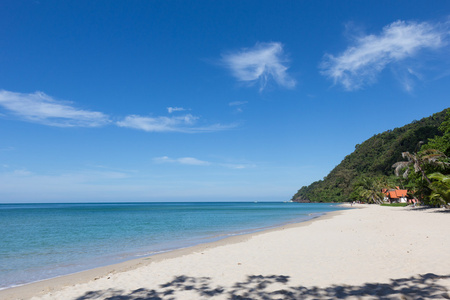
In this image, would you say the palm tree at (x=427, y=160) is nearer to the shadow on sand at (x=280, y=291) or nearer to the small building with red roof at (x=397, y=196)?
the shadow on sand at (x=280, y=291)

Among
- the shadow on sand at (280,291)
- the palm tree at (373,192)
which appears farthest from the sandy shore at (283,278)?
the palm tree at (373,192)

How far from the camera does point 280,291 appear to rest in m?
6.75

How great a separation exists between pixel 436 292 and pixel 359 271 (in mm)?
2398

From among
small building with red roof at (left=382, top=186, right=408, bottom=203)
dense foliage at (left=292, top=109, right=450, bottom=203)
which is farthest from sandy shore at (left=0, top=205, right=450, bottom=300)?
small building with red roof at (left=382, top=186, right=408, bottom=203)

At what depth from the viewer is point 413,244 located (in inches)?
481

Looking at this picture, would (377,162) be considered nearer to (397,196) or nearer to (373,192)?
(373,192)

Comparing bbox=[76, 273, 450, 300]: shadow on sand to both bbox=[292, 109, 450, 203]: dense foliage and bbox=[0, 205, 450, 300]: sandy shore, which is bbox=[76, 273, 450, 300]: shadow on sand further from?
bbox=[292, 109, 450, 203]: dense foliage

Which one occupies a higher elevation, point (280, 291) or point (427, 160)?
point (427, 160)

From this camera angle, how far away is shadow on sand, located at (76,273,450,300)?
6108mm

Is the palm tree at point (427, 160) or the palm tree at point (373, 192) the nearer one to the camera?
the palm tree at point (427, 160)

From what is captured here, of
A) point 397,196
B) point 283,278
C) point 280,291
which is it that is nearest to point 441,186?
point 283,278

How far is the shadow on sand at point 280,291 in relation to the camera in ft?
20.0

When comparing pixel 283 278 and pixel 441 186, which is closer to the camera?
pixel 283 278

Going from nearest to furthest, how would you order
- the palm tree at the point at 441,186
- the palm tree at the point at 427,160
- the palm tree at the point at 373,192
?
the palm tree at the point at 441,186 → the palm tree at the point at 427,160 → the palm tree at the point at 373,192
